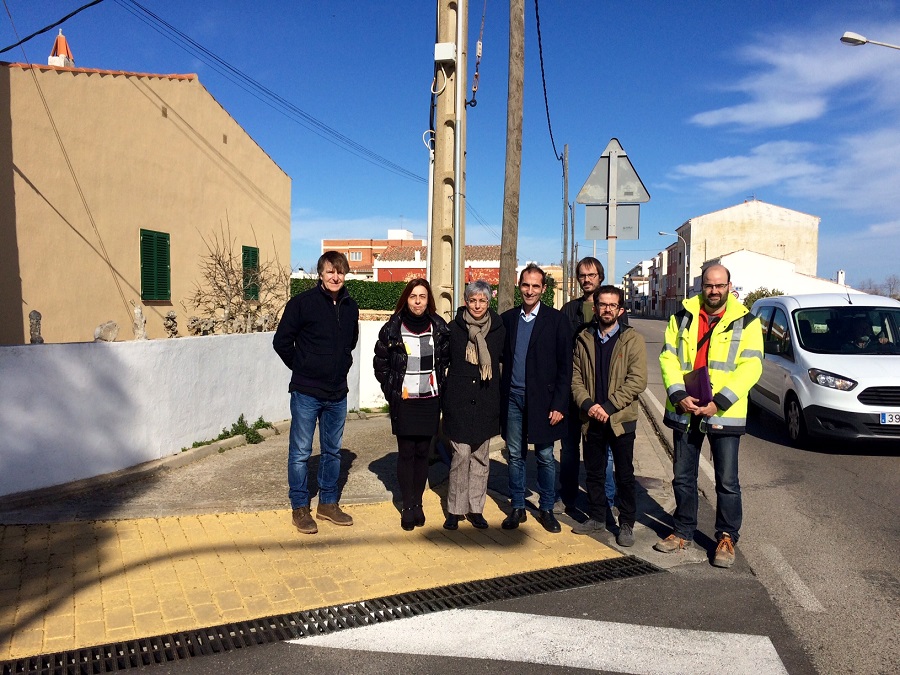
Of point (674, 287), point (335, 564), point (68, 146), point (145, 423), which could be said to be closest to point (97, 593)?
point (335, 564)

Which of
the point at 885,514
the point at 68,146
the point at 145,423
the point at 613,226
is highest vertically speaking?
the point at 68,146

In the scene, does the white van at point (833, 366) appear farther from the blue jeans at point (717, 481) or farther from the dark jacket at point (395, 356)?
the dark jacket at point (395, 356)

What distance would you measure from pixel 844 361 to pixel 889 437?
1.04m

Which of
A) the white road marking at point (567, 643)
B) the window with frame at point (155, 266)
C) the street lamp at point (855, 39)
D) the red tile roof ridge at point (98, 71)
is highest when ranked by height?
the street lamp at point (855, 39)

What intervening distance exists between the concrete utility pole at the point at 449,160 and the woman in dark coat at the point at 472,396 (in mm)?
2387

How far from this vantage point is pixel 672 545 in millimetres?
4945

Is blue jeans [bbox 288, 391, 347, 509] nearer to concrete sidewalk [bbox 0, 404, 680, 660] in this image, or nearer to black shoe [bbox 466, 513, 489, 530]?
concrete sidewalk [bbox 0, 404, 680, 660]

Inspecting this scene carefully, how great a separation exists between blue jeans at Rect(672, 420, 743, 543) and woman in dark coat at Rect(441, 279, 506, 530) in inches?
53.3

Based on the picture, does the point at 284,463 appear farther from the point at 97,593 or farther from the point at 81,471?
the point at 97,593

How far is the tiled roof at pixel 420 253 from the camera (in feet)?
250

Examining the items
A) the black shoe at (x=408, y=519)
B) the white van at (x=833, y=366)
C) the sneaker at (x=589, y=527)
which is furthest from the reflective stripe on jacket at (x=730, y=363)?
the white van at (x=833, y=366)

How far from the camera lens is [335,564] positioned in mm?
4645

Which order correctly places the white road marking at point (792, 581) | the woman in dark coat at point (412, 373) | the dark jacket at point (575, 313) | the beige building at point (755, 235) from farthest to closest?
the beige building at point (755, 235) < the dark jacket at point (575, 313) < the woman in dark coat at point (412, 373) < the white road marking at point (792, 581)

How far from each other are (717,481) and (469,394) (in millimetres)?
1808
